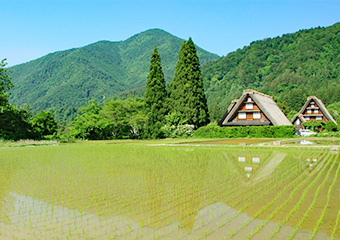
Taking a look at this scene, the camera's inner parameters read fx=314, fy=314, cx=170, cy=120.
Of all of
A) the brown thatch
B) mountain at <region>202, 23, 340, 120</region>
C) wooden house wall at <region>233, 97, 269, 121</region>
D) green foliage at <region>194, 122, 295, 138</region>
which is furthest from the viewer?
mountain at <region>202, 23, 340, 120</region>

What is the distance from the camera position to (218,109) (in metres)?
70.2

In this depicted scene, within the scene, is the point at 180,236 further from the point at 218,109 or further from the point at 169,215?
the point at 218,109

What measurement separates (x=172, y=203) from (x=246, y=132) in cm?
2481

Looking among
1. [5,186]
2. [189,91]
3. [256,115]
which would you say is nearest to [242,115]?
[256,115]

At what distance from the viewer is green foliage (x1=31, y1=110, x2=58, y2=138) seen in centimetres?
3242

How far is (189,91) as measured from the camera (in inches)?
1284

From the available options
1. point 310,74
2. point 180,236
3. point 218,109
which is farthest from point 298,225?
point 310,74

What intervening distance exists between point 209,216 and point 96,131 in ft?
84.0

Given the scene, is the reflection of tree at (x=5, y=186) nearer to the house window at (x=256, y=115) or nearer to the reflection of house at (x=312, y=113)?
the house window at (x=256, y=115)

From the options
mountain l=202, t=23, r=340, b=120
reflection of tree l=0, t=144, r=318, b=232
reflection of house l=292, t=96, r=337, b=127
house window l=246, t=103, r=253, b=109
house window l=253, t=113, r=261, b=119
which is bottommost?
reflection of house l=292, t=96, r=337, b=127

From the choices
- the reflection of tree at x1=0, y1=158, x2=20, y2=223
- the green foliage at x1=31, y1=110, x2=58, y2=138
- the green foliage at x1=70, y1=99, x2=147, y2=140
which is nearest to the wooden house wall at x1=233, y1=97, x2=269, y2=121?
the green foliage at x1=70, y1=99, x2=147, y2=140

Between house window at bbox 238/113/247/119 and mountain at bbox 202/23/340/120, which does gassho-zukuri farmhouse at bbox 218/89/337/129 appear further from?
mountain at bbox 202/23/340/120

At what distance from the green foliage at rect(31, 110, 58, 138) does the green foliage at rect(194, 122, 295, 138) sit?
50.0 ft

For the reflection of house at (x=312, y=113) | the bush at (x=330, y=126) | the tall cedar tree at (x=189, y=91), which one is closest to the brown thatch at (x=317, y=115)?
the reflection of house at (x=312, y=113)
